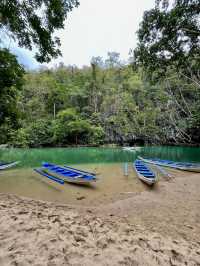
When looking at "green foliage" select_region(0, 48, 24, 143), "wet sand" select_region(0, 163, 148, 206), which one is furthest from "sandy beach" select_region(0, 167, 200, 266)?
"green foliage" select_region(0, 48, 24, 143)

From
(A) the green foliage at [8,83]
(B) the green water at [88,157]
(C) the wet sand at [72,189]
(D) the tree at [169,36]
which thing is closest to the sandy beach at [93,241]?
(C) the wet sand at [72,189]

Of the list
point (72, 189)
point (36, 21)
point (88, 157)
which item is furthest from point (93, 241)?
point (88, 157)

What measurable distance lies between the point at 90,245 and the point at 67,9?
5.91 metres

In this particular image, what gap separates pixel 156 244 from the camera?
1.81 meters

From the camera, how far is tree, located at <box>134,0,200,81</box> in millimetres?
5156

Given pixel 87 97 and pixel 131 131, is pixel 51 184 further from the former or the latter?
pixel 87 97

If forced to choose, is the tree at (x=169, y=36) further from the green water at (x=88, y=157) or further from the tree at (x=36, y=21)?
the green water at (x=88, y=157)

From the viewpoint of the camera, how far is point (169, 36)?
5.75 metres

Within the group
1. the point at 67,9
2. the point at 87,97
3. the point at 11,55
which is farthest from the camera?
the point at 87,97

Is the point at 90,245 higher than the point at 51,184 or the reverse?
higher

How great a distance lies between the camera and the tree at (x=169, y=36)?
516 cm

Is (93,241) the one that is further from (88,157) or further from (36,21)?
(88,157)

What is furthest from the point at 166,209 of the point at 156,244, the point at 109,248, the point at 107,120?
the point at 107,120

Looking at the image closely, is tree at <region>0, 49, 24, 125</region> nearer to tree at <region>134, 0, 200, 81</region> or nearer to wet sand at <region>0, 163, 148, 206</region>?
wet sand at <region>0, 163, 148, 206</region>
